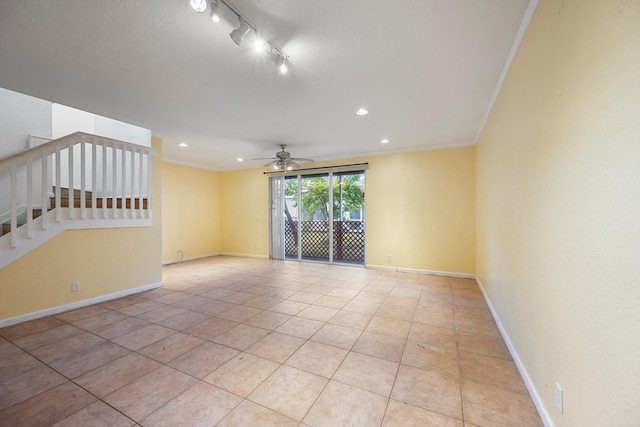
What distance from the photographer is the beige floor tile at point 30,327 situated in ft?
8.02

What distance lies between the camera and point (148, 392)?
1660 mm

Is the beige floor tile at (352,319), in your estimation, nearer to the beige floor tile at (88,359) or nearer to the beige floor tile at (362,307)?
the beige floor tile at (362,307)

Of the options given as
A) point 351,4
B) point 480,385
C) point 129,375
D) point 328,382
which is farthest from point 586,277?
point 129,375

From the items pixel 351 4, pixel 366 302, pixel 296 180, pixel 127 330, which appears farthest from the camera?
pixel 296 180

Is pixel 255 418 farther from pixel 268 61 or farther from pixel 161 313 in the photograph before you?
pixel 268 61

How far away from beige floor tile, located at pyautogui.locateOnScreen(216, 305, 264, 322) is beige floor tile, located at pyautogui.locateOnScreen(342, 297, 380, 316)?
3.69 feet

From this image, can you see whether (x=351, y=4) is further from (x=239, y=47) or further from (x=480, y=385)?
(x=480, y=385)

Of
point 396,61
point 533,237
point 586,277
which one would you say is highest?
point 396,61

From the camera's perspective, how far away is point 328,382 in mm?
1757

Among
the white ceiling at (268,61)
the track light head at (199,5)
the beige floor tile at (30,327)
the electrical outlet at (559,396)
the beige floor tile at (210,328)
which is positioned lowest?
the beige floor tile at (210,328)

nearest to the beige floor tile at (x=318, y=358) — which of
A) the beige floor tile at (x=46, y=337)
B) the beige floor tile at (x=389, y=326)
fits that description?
the beige floor tile at (x=389, y=326)

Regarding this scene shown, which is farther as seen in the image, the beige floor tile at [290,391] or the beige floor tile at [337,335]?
the beige floor tile at [337,335]

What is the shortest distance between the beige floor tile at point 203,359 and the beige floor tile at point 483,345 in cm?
205

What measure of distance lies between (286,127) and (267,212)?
3.20 meters
